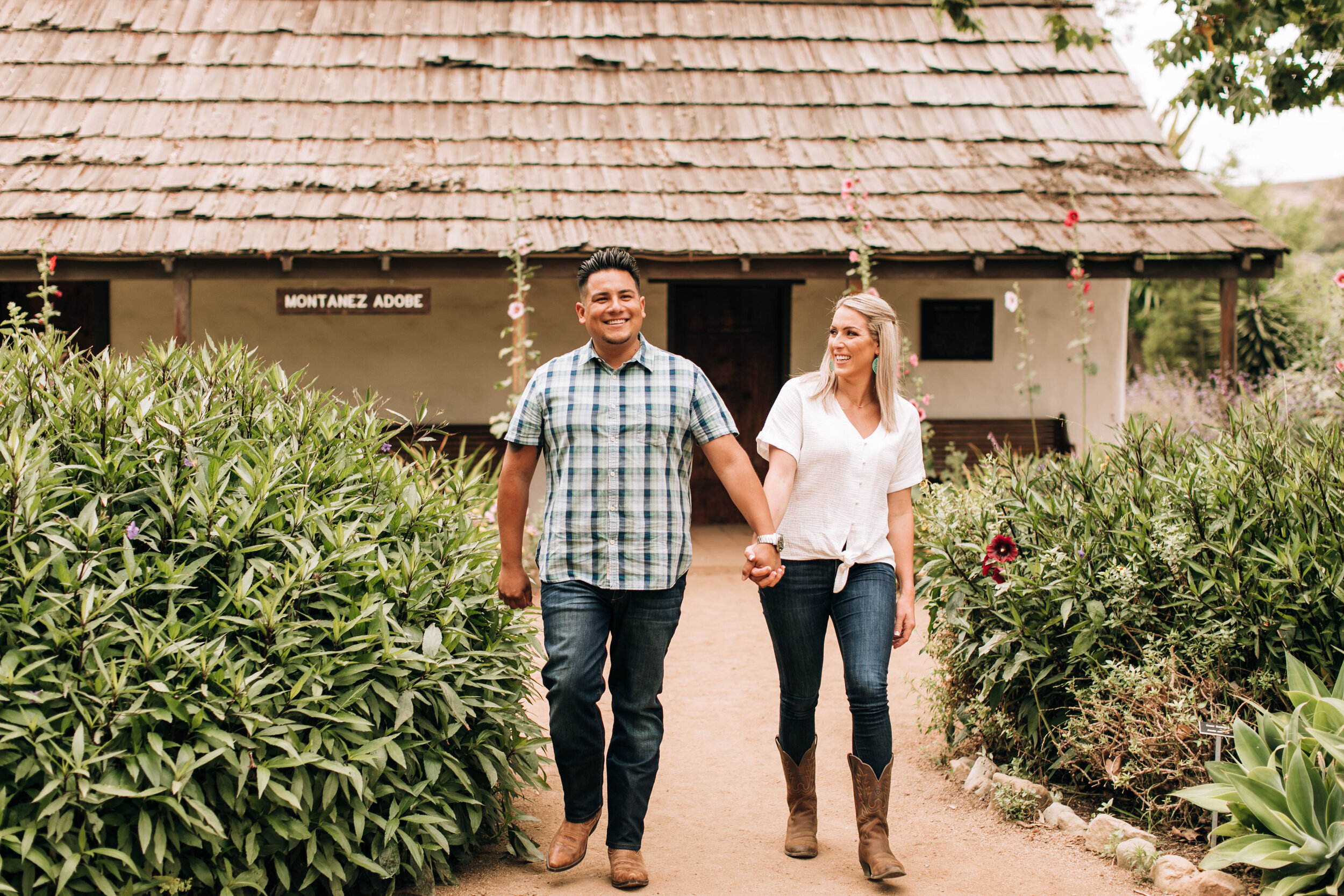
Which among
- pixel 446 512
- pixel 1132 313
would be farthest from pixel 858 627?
pixel 1132 313

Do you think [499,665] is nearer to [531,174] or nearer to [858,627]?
[858,627]

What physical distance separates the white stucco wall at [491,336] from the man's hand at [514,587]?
649cm

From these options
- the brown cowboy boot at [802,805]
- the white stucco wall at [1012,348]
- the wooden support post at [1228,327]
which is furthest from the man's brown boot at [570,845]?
the wooden support post at [1228,327]

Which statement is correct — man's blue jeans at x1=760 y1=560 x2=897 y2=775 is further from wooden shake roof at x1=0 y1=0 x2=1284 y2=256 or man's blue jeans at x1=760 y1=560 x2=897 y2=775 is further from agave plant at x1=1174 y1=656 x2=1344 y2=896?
wooden shake roof at x1=0 y1=0 x2=1284 y2=256

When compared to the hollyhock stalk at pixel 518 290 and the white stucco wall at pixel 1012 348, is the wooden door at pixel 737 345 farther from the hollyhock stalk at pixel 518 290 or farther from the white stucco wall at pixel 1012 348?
the hollyhock stalk at pixel 518 290

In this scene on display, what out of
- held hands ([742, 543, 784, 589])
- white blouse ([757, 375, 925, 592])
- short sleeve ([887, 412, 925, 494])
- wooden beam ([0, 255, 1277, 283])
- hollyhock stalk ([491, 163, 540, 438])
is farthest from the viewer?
wooden beam ([0, 255, 1277, 283])

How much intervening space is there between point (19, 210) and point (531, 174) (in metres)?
3.88

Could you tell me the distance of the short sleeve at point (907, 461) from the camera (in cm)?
366

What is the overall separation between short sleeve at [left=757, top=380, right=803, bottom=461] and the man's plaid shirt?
0.19m

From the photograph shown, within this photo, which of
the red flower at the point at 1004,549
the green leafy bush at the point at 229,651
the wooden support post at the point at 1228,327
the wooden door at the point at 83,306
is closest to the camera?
the green leafy bush at the point at 229,651

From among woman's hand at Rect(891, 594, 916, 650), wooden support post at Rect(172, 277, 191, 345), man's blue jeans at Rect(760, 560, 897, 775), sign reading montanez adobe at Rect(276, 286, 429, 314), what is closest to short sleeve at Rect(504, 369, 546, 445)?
man's blue jeans at Rect(760, 560, 897, 775)

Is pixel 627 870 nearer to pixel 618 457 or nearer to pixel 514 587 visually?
pixel 514 587

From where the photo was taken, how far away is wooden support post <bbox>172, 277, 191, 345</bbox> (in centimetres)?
856

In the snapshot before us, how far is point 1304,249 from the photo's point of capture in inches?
Result: 1224
